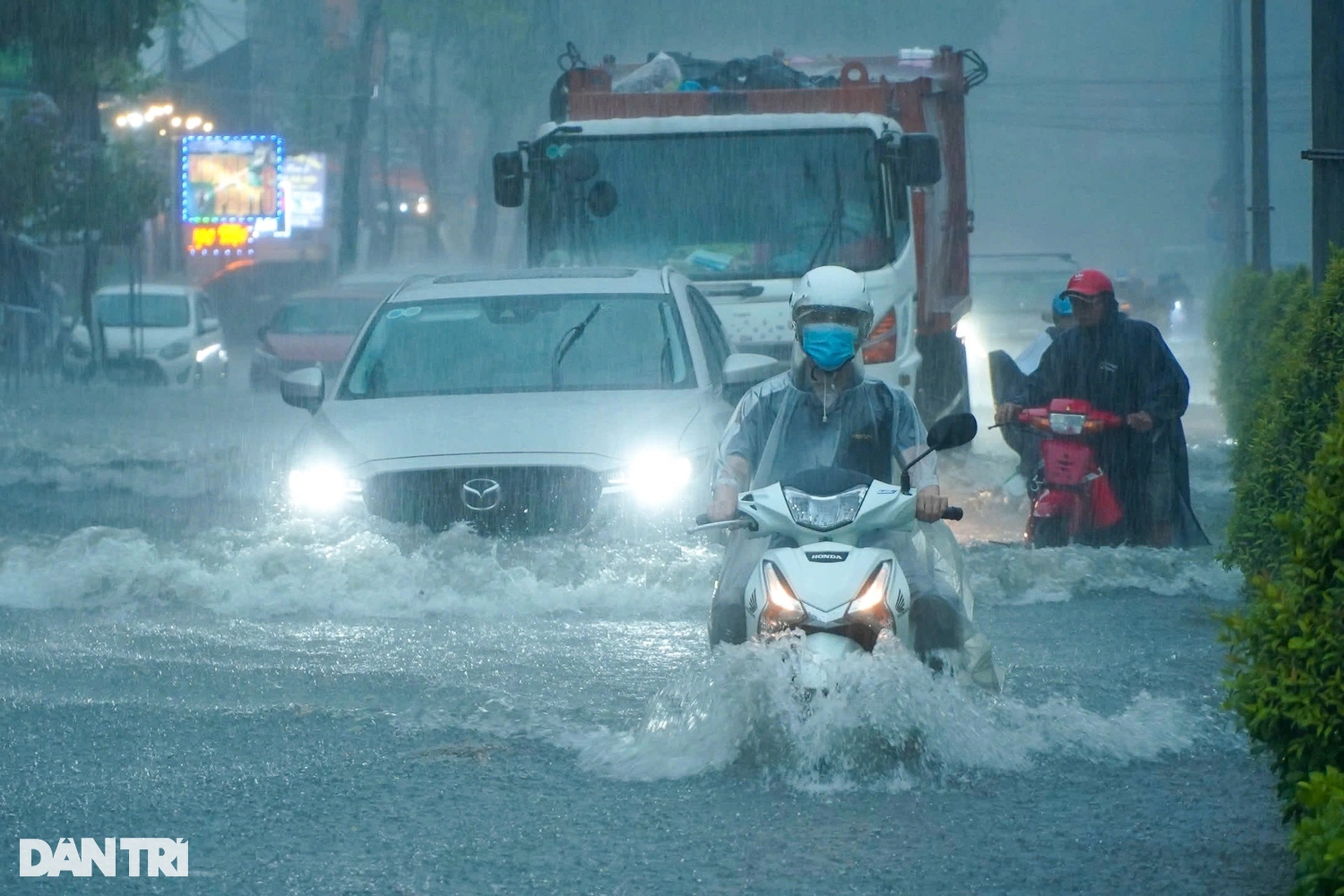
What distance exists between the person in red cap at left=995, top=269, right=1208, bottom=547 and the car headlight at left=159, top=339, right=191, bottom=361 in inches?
975

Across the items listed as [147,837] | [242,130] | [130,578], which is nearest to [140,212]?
[130,578]

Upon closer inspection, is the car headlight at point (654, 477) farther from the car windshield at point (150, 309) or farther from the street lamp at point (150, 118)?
the street lamp at point (150, 118)

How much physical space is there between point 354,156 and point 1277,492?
1512 inches

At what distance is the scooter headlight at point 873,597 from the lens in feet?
19.2

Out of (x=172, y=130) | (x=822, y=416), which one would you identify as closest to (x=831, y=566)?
(x=822, y=416)

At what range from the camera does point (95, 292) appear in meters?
34.0

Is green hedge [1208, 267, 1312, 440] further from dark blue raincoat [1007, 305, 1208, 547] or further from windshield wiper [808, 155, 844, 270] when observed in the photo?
windshield wiper [808, 155, 844, 270]

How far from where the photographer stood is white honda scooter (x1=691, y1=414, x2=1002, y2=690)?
5.84m

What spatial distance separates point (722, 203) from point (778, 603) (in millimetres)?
8473

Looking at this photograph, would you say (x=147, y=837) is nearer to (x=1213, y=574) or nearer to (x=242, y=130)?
(x=1213, y=574)

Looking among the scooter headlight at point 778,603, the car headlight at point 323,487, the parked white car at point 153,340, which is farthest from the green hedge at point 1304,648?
the parked white car at point 153,340

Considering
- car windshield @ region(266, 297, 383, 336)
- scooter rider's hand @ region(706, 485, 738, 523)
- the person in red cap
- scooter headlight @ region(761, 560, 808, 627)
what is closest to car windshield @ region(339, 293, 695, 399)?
the person in red cap

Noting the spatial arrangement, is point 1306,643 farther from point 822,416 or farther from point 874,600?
point 822,416

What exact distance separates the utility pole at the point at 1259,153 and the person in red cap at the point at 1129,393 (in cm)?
1356
